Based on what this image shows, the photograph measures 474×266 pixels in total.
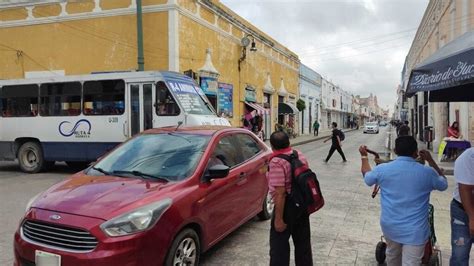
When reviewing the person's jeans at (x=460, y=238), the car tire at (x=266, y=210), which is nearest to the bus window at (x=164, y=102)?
the car tire at (x=266, y=210)

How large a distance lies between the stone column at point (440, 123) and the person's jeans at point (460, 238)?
17.6 meters

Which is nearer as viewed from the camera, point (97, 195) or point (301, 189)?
point (301, 189)

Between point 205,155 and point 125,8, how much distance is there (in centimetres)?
1502

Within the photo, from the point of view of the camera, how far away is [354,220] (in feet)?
23.0

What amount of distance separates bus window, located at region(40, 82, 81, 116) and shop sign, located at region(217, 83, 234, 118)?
947 centimetres

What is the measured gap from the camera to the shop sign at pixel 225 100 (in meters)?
21.9

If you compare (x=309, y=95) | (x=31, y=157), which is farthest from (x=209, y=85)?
(x=309, y=95)

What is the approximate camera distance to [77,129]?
41.7 feet

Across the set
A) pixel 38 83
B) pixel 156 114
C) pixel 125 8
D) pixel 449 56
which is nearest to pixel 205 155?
pixel 449 56

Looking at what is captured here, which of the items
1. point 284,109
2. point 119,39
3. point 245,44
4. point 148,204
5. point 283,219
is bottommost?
point 283,219

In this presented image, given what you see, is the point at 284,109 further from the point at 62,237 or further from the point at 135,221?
the point at 62,237

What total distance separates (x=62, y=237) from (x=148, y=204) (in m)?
0.77

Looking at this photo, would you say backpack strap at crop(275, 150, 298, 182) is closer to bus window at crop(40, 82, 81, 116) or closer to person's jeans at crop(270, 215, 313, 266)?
person's jeans at crop(270, 215, 313, 266)

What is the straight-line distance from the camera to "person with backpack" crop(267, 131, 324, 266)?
374 cm
